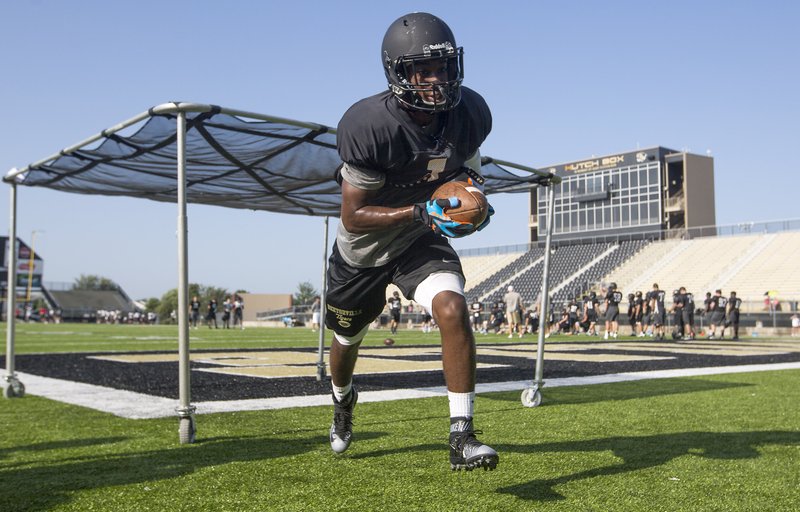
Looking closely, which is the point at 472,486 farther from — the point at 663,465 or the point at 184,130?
the point at 184,130

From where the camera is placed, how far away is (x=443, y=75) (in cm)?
346

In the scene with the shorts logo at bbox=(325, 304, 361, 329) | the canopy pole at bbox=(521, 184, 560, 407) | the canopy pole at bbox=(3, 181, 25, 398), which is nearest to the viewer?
the shorts logo at bbox=(325, 304, 361, 329)

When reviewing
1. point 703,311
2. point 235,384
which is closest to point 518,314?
point 703,311

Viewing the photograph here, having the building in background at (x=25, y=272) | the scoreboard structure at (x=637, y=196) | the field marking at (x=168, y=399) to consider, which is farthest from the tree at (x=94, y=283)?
the field marking at (x=168, y=399)

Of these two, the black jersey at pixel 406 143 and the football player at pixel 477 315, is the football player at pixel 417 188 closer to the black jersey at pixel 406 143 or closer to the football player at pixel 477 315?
the black jersey at pixel 406 143

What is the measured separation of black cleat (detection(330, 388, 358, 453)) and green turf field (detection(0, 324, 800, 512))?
83 mm

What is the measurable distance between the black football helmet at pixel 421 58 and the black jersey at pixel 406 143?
0.14 meters

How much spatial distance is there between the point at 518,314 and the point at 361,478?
78.4 ft

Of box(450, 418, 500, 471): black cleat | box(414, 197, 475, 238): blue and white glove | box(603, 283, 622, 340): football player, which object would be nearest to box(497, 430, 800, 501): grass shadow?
box(450, 418, 500, 471): black cleat

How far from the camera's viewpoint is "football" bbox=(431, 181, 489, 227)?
315 cm

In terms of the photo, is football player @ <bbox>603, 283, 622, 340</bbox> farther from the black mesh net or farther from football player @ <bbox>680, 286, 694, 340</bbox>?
the black mesh net

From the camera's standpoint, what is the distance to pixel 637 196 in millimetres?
60656

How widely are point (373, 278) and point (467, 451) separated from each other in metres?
1.16

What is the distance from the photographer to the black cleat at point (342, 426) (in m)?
4.21
